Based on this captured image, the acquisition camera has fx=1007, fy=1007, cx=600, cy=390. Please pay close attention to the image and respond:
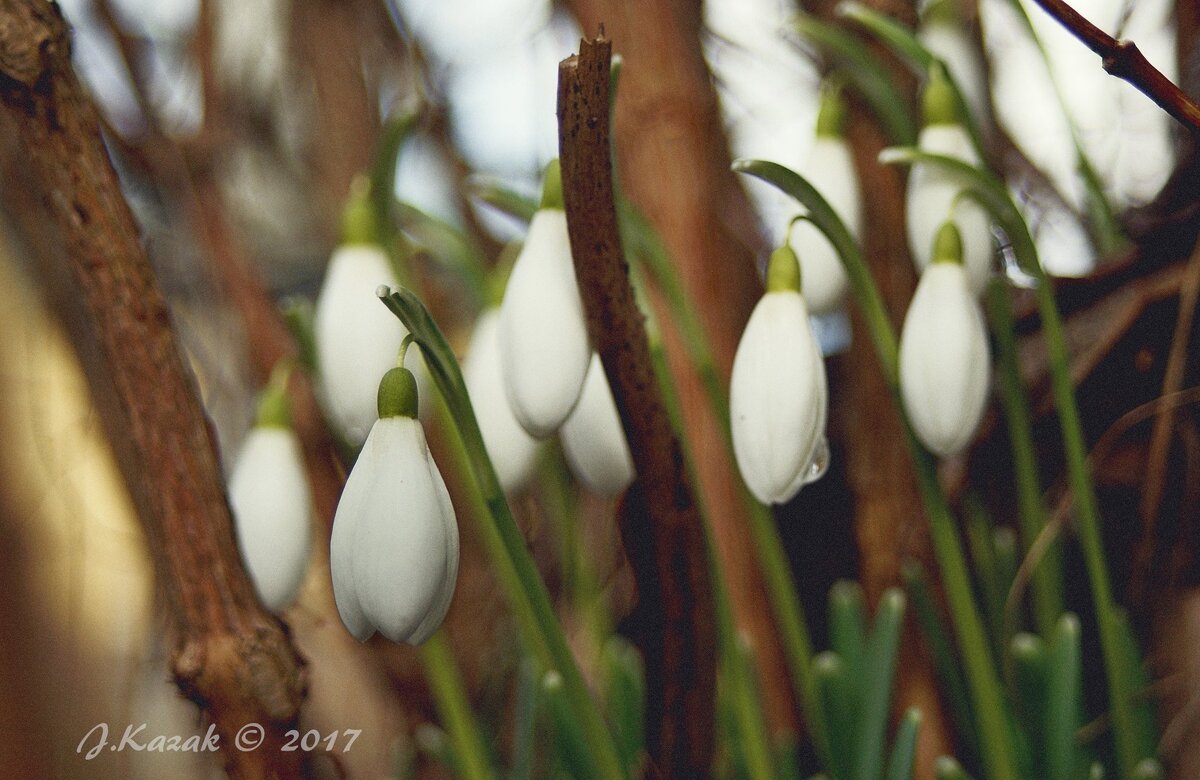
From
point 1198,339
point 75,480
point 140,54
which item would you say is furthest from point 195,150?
point 1198,339

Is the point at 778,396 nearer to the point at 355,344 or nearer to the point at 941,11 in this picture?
the point at 355,344

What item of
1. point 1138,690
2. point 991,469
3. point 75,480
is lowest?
point 1138,690

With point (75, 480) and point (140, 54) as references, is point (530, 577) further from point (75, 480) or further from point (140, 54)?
point (140, 54)

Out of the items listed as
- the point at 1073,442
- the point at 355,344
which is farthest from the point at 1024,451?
the point at 355,344

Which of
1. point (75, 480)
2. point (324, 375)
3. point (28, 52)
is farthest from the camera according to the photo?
point (75, 480)

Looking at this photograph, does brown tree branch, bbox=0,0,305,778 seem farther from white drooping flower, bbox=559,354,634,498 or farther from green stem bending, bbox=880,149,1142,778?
green stem bending, bbox=880,149,1142,778

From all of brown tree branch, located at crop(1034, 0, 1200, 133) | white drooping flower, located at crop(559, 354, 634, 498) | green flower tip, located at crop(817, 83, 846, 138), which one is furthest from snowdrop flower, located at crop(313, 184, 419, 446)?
brown tree branch, located at crop(1034, 0, 1200, 133)
